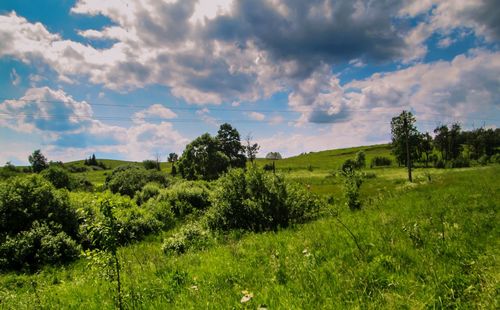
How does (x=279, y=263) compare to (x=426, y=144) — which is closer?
(x=279, y=263)

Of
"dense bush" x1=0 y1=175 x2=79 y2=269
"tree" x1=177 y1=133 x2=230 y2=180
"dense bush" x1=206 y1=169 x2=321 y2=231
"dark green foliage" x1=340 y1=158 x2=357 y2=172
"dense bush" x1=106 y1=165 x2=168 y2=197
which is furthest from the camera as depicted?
"tree" x1=177 y1=133 x2=230 y2=180

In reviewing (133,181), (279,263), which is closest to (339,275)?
(279,263)

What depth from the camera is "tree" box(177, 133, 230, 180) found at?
66500 millimetres

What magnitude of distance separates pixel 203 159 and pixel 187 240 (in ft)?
178

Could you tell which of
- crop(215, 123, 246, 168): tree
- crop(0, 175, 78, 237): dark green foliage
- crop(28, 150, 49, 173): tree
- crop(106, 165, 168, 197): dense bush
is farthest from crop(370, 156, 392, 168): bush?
crop(28, 150, 49, 173): tree

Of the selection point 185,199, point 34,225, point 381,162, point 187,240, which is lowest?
point 185,199

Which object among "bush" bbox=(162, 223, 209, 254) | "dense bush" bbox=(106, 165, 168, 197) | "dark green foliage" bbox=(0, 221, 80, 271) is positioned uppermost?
"dense bush" bbox=(106, 165, 168, 197)

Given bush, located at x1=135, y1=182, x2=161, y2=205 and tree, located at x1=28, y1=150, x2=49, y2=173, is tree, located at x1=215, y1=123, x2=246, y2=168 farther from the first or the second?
tree, located at x1=28, y1=150, x2=49, y2=173

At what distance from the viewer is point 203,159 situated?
219ft

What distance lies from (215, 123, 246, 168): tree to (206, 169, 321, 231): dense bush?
60.5 m

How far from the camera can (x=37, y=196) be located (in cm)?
1809

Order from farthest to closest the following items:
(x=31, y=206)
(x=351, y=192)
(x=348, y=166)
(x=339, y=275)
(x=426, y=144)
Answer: (x=426, y=144) → (x=348, y=166) → (x=31, y=206) → (x=351, y=192) → (x=339, y=275)

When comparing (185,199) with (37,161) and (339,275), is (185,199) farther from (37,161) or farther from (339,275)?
(37,161)

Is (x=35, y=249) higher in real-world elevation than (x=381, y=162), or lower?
lower
